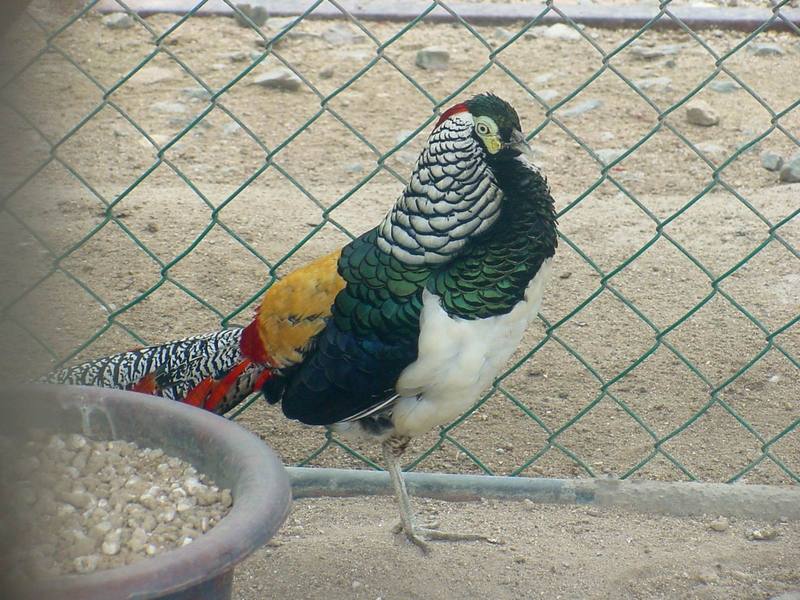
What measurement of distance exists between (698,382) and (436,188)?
4.53 feet

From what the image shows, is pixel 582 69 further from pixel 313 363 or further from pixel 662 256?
pixel 313 363

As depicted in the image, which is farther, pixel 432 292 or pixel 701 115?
pixel 701 115

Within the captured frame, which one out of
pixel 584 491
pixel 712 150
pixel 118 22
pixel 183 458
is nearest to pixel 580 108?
pixel 712 150

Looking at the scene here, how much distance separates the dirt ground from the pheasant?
356mm

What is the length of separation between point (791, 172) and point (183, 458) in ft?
10.00

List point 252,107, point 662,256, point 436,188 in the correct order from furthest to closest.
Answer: point 252,107, point 662,256, point 436,188

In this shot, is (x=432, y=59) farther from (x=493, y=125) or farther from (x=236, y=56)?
(x=493, y=125)

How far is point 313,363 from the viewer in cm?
246

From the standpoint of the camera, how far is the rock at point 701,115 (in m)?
4.93

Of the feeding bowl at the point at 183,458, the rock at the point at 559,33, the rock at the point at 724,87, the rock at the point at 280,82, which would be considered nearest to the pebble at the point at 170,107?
the rock at the point at 280,82

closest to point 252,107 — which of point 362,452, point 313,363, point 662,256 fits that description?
point 662,256

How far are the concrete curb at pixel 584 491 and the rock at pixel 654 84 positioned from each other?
2845 millimetres

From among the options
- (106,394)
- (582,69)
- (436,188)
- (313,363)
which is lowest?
(582,69)

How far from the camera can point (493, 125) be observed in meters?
2.32
